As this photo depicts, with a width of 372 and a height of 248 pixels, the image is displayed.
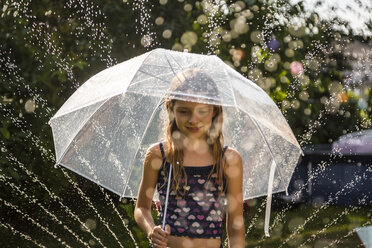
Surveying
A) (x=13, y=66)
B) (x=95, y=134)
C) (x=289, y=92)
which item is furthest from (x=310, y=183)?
(x=95, y=134)

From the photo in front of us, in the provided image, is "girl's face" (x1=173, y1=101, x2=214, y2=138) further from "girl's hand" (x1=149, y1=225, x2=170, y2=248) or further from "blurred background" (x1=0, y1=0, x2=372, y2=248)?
"blurred background" (x1=0, y1=0, x2=372, y2=248)

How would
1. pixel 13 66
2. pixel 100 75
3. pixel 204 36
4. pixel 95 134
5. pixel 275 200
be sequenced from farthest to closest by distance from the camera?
pixel 275 200 → pixel 204 36 → pixel 13 66 → pixel 95 134 → pixel 100 75

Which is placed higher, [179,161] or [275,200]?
[179,161]

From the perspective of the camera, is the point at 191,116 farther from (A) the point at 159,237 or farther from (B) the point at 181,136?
(A) the point at 159,237

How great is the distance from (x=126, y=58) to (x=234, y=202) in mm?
4848

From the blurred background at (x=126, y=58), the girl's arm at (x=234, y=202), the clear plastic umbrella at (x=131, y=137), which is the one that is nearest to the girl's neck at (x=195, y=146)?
the girl's arm at (x=234, y=202)

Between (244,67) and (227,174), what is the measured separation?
191 inches

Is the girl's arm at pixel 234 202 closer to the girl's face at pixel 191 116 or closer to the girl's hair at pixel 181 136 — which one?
the girl's hair at pixel 181 136

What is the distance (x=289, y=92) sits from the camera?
7270 mm

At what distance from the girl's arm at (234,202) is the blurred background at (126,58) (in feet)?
7.58

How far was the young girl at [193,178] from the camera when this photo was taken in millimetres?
2045

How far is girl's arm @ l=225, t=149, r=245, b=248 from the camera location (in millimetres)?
2100

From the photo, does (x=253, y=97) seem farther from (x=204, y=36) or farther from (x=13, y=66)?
(x=204, y=36)

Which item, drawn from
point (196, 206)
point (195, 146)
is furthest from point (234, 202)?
point (195, 146)
